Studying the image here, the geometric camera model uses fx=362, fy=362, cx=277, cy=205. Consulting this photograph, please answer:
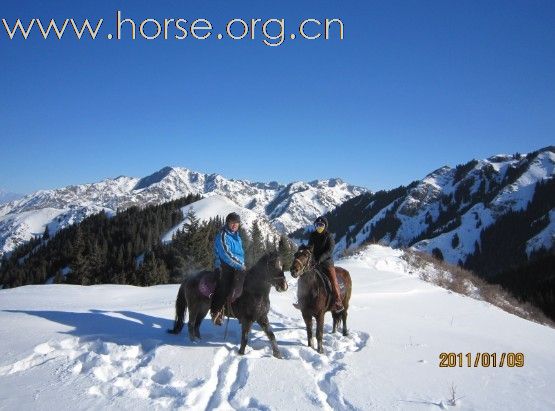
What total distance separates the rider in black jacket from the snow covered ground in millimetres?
1371

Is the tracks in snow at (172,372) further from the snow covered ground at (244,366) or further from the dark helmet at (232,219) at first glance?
the dark helmet at (232,219)

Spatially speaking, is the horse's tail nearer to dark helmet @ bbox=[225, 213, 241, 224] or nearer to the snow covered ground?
the snow covered ground

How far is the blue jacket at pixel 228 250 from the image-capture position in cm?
846

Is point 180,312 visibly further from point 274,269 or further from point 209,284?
point 274,269

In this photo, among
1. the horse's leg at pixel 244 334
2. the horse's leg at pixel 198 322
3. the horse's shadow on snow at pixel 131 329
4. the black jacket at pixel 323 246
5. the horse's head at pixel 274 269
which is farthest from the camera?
the black jacket at pixel 323 246

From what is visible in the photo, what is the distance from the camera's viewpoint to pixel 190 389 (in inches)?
252

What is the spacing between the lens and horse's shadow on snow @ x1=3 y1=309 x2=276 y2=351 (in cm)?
863

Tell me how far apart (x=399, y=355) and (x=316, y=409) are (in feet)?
11.9

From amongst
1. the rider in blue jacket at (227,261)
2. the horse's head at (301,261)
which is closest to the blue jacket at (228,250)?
the rider in blue jacket at (227,261)

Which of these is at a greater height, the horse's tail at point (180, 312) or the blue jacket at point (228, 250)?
the blue jacket at point (228, 250)

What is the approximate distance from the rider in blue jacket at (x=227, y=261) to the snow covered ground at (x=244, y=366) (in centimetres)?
101

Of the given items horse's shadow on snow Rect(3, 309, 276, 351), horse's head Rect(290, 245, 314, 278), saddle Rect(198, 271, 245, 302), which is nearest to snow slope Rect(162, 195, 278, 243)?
horse's shadow on snow Rect(3, 309, 276, 351)
